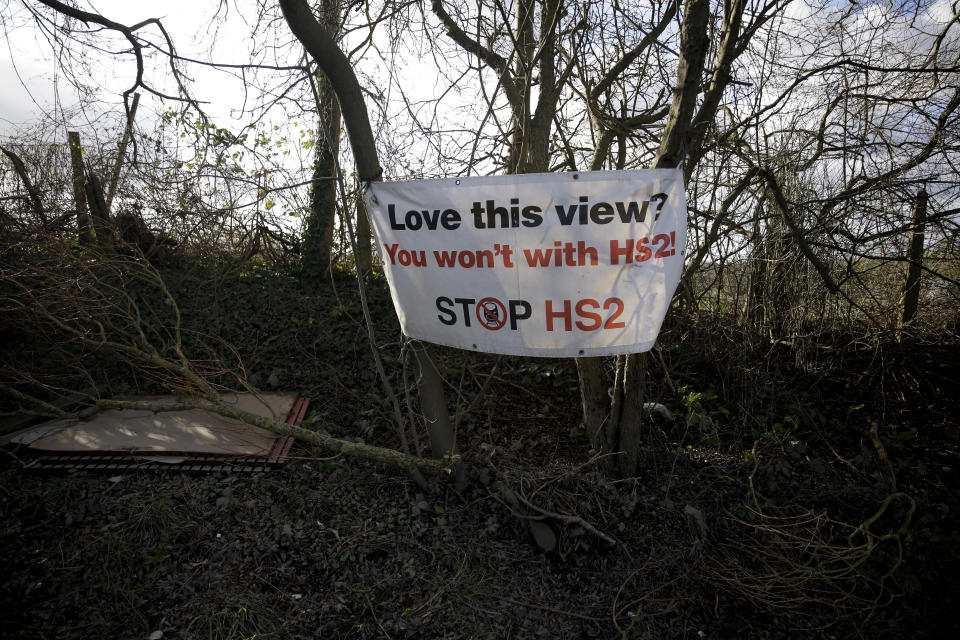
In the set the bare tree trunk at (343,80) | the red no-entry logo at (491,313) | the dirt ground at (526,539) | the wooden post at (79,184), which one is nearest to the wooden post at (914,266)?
the dirt ground at (526,539)

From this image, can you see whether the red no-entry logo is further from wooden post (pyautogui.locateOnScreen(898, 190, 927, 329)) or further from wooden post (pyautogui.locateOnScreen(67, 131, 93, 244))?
wooden post (pyautogui.locateOnScreen(67, 131, 93, 244))

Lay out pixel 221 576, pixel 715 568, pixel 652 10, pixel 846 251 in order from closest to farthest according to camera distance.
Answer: pixel 221 576
pixel 715 568
pixel 652 10
pixel 846 251

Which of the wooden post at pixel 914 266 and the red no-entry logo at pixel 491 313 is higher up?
the wooden post at pixel 914 266

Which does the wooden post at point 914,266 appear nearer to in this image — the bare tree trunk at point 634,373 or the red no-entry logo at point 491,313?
the bare tree trunk at point 634,373

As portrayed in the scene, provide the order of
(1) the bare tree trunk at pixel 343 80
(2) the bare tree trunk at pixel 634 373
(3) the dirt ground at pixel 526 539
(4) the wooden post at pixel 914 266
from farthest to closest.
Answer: (4) the wooden post at pixel 914 266, (2) the bare tree trunk at pixel 634 373, (1) the bare tree trunk at pixel 343 80, (3) the dirt ground at pixel 526 539

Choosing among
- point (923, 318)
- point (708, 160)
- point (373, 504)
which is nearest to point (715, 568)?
point (373, 504)

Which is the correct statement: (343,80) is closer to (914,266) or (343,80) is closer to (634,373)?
(634,373)

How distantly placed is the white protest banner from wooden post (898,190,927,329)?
9.99ft

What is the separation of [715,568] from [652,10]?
4.01m

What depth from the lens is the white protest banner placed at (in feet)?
8.42

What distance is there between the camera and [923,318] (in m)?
4.97

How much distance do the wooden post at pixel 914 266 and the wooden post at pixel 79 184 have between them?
8.04 meters

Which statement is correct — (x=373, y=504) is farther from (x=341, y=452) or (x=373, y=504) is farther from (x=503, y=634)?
(x=503, y=634)

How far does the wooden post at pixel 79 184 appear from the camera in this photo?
5.71 meters
